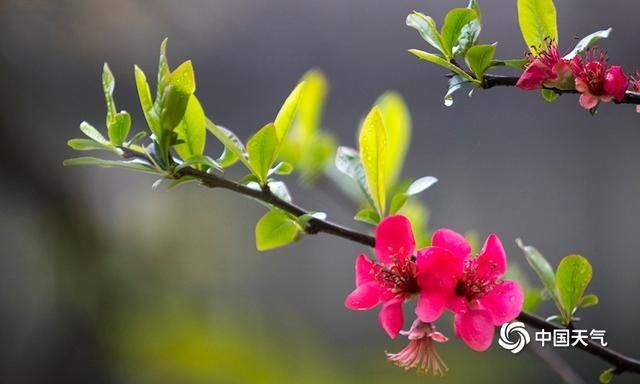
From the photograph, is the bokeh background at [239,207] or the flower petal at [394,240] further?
the bokeh background at [239,207]

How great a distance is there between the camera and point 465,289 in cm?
35

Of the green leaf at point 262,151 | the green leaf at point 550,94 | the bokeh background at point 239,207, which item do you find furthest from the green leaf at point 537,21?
the bokeh background at point 239,207

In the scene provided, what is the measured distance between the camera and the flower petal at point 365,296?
1.13 ft

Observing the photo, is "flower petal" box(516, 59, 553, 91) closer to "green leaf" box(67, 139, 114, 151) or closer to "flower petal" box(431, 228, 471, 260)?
"flower petal" box(431, 228, 471, 260)

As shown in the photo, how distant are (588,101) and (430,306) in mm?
110

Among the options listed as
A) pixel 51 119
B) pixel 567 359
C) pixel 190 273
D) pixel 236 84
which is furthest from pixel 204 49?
pixel 567 359

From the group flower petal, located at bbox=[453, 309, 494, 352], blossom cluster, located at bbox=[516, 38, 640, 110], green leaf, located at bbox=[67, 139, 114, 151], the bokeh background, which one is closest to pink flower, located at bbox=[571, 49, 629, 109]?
blossom cluster, located at bbox=[516, 38, 640, 110]

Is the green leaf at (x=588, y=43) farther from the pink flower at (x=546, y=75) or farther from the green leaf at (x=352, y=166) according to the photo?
the green leaf at (x=352, y=166)

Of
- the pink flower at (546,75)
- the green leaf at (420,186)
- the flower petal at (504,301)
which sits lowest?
the flower petal at (504,301)

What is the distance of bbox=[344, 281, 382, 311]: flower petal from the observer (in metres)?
0.34

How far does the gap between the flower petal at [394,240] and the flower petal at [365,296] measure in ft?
0.04

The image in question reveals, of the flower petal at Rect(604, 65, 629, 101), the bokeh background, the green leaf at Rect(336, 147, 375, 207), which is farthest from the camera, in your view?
the bokeh background

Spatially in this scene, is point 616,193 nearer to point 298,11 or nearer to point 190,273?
point 298,11

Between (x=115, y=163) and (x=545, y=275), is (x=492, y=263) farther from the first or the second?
(x=115, y=163)
